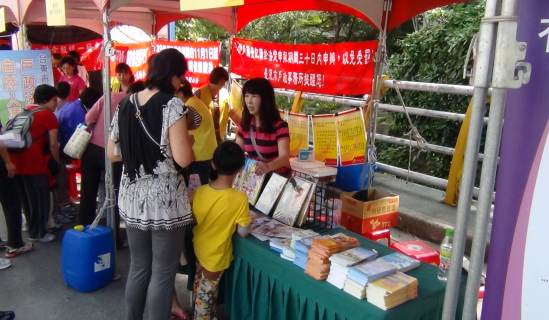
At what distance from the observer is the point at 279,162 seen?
9.56ft

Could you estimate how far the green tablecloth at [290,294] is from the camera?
1839mm

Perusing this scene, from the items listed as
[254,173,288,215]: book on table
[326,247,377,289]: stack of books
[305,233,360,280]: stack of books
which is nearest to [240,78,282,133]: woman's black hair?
[254,173,288,215]: book on table

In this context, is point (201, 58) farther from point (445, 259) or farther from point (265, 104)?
point (445, 259)

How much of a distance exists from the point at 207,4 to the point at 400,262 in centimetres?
151

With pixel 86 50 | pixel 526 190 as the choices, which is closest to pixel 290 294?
pixel 526 190

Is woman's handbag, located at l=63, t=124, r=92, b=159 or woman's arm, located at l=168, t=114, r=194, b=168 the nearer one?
woman's arm, located at l=168, t=114, r=194, b=168

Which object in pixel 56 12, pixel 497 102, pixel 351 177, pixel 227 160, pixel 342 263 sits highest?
pixel 56 12

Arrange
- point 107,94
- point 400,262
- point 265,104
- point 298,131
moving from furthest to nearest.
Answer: point 298,131
point 107,94
point 265,104
point 400,262

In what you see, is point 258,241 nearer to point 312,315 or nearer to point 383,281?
point 312,315

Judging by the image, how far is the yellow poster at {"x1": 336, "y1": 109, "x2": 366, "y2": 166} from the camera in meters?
3.92

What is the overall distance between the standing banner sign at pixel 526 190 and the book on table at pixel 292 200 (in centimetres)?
132

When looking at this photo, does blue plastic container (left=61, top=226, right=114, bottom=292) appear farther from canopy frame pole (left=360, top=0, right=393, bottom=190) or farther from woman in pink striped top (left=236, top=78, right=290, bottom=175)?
canopy frame pole (left=360, top=0, right=393, bottom=190)

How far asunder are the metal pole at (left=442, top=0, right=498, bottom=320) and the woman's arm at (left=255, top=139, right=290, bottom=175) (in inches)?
65.3

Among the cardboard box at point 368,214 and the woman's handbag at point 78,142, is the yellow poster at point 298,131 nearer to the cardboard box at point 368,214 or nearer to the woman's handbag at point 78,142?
the cardboard box at point 368,214
